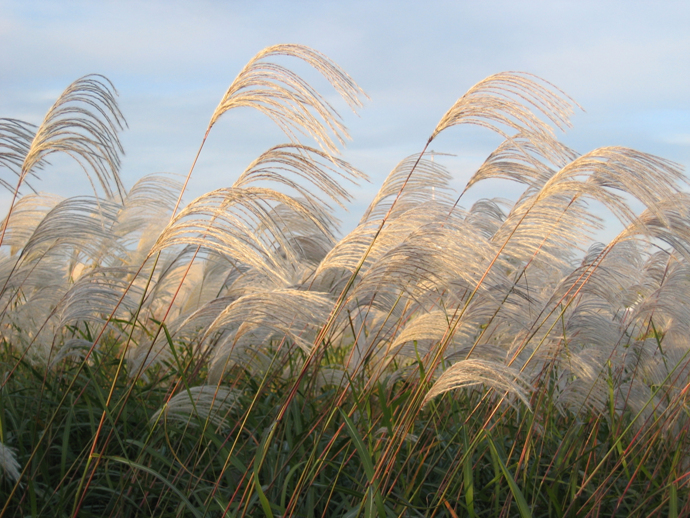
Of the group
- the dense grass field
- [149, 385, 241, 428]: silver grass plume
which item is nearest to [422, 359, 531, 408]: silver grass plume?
the dense grass field

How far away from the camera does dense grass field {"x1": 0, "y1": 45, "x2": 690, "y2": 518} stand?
7.11 ft

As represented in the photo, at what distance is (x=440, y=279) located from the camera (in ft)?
7.73

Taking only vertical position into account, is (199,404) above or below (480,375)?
below

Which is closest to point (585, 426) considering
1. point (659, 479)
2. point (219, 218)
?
point (659, 479)

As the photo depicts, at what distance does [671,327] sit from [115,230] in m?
3.90

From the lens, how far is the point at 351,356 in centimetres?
298

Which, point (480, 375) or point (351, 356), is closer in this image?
point (480, 375)

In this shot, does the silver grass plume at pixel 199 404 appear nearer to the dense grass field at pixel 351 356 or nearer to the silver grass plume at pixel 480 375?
the dense grass field at pixel 351 356

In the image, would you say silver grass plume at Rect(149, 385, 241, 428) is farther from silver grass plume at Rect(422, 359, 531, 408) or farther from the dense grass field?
silver grass plume at Rect(422, 359, 531, 408)

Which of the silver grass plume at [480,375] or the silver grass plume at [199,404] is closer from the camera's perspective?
the silver grass plume at [480,375]

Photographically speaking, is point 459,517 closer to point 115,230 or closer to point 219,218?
point 219,218

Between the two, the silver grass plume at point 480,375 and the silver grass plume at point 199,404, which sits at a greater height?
the silver grass plume at point 480,375

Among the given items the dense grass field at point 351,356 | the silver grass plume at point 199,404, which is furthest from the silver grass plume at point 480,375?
the silver grass plume at point 199,404

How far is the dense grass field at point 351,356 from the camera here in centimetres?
217
